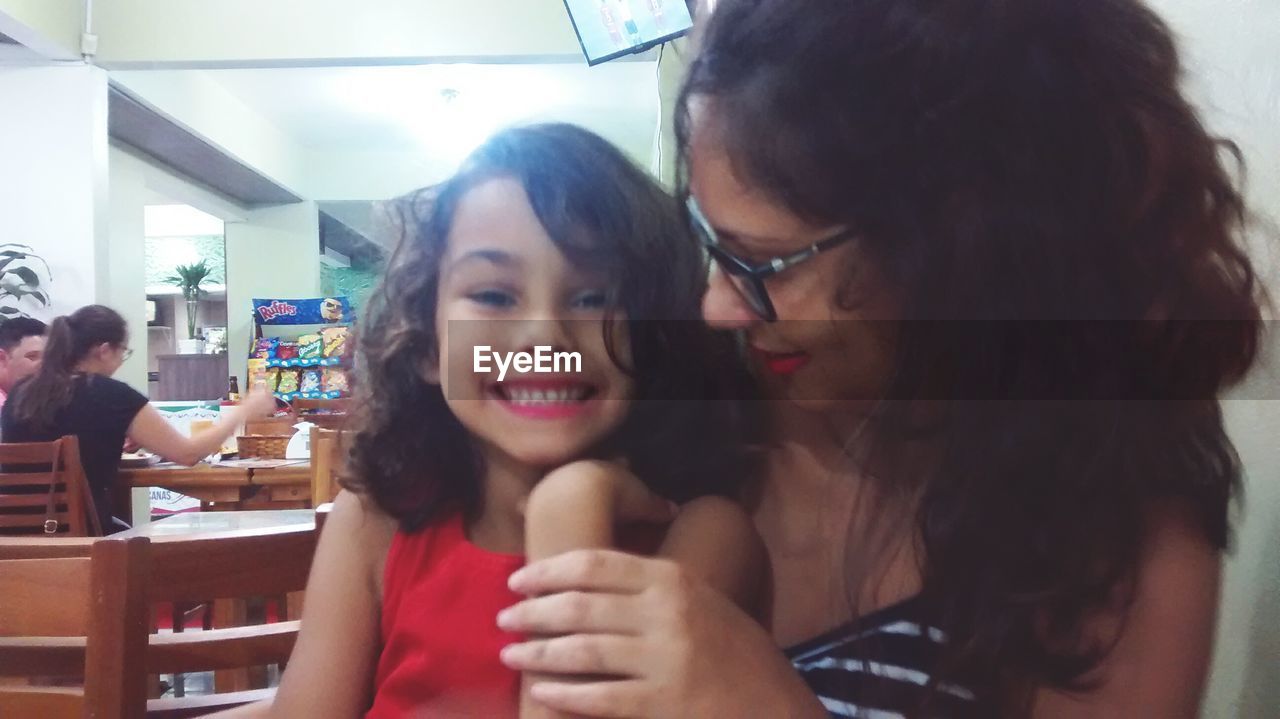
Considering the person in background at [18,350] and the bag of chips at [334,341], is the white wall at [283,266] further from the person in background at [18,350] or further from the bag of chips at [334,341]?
the person in background at [18,350]

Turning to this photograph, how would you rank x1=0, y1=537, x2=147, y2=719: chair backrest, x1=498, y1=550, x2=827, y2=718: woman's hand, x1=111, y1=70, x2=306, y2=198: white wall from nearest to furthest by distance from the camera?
x1=498, y1=550, x2=827, y2=718: woman's hand
x1=0, y1=537, x2=147, y2=719: chair backrest
x1=111, y1=70, x2=306, y2=198: white wall

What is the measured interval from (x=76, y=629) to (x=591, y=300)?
687 millimetres

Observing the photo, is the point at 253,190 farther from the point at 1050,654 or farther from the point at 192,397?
the point at 1050,654

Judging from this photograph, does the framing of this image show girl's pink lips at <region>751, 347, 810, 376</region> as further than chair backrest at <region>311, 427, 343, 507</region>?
No

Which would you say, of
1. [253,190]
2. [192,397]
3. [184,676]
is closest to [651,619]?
[184,676]

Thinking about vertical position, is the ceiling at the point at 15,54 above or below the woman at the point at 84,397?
above

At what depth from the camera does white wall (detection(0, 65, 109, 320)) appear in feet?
8.59

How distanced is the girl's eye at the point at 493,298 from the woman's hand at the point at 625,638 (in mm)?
121

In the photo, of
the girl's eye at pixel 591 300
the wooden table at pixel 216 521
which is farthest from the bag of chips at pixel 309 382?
the wooden table at pixel 216 521

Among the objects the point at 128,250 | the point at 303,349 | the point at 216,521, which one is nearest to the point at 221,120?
the point at 216,521

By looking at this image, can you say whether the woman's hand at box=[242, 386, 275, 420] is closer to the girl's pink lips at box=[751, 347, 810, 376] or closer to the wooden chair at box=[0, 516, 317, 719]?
the wooden chair at box=[0, 516, 317, 719]

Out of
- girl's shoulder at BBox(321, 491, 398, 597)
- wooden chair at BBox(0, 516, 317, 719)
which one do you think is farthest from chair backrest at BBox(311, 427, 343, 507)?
wooden chair at BBox(0, 516, 317, 719)

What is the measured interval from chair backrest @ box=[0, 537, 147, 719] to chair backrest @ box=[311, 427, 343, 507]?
0.77 feet

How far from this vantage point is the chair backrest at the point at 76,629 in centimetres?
68
